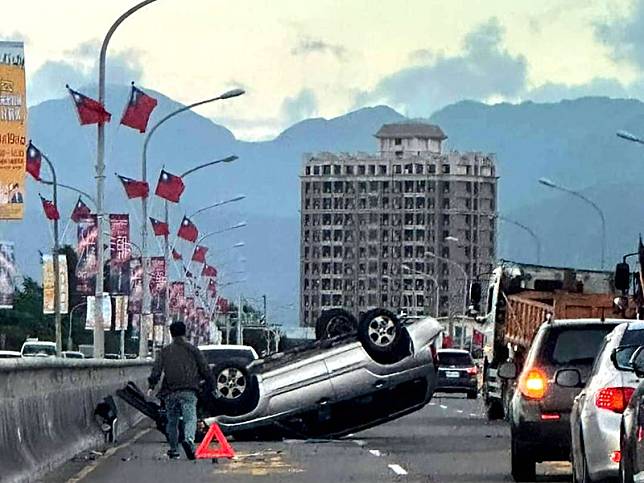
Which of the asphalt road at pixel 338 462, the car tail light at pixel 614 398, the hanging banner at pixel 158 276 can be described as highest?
the hanging banner at pixel 158 276

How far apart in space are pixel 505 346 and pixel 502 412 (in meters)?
2.51

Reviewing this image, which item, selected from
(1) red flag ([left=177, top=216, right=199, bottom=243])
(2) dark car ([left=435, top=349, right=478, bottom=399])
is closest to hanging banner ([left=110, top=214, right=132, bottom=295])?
(1) red flag ([left=177, top=216, right=199, bottom=243])

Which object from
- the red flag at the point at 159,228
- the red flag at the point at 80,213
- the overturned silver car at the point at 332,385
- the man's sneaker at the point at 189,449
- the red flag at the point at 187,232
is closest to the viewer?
the man's sneaker at the point at 189,449

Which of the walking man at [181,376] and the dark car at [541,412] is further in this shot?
the walking man at [181,376]

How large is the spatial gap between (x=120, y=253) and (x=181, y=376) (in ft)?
136

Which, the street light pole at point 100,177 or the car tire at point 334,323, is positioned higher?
the street light pole at point 100,177

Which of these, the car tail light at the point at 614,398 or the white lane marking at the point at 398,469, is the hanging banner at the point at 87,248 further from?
the car tail light at the point at 614,398

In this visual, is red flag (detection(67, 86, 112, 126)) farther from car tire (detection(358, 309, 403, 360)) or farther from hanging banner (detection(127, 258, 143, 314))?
hanging banner (detection(127, 258, 143, 314))

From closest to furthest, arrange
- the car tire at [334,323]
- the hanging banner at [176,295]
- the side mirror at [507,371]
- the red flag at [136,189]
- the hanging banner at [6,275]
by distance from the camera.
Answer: the side mirror at [507,371], the car tire at [334,323], the hanging banner at [6,275], the red flag at [136,189], the hanging banner at [176,295]

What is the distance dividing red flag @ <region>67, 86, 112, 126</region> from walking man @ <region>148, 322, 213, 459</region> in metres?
20.7

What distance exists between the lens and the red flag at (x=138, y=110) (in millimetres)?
50062

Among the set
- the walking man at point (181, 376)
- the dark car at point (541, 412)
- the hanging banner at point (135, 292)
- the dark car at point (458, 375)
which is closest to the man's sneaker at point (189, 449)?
the walking man at point (181, 376)

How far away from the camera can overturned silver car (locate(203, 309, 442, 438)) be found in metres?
30.8

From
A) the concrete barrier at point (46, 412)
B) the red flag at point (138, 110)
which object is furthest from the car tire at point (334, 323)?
the red flag at point (138, 110)
